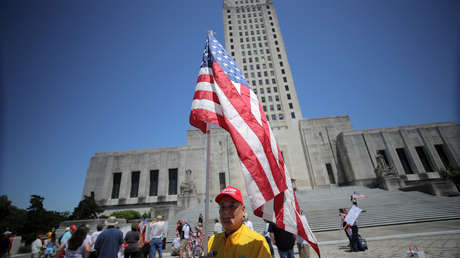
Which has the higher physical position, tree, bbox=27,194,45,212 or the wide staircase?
tree, bbox=27,194,45,212

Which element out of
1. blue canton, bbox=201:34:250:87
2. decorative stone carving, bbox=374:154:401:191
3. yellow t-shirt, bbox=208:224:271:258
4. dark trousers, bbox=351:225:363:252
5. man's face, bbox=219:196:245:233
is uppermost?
decorative stone carving, bbox=374:154:401:191

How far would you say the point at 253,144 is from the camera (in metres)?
3.16

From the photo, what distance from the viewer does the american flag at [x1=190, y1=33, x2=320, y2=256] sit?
284 centimetres

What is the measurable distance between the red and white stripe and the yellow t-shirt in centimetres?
38

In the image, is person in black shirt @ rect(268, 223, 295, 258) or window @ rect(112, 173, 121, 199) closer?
person in black shirt @ rect(268, 223, 295, 258)

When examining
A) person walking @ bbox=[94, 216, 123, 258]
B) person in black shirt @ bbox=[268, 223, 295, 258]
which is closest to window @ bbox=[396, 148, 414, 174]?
person in black shirt @ bbox=[268, 223, 295, 258]

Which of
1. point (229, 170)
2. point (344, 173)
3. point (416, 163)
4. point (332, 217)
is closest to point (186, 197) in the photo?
point (229, 170)

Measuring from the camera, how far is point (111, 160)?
3675 centimetres

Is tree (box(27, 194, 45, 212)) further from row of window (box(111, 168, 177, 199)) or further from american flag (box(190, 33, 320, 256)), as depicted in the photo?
american flag (box(190, 33, 320, 256))

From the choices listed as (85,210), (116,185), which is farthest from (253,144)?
(116,185)

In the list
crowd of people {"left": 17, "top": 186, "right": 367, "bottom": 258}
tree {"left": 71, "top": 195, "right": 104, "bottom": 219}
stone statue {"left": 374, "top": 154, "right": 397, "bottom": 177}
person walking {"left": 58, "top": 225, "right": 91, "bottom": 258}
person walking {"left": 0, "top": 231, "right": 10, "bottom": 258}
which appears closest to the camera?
crowd of people {"left": 17, "top": 186, "right": 367, "bottom": 258}

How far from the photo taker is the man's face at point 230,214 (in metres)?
2.33

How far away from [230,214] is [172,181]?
35804 mm

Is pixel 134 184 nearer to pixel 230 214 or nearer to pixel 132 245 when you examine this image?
pixel 132 245
